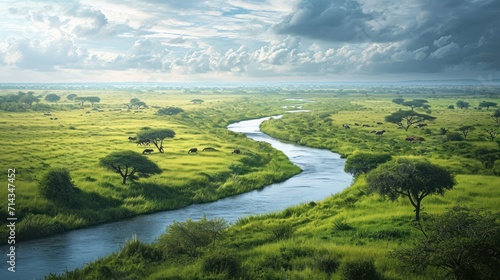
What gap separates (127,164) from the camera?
4938cm

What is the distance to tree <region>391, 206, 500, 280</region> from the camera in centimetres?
1900

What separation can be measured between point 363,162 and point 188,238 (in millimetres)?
37726

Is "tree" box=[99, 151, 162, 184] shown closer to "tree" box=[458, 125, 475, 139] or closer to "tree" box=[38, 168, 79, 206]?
"tree" box=[38, 168, 79, 206]

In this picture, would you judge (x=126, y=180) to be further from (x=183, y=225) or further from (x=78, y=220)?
(x=183, y=225)

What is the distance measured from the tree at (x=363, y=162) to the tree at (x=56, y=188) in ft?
129

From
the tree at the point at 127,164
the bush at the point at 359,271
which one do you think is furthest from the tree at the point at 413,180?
the tree at the point at 127,164

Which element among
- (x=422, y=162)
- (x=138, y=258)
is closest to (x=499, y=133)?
(x=422, y=162)

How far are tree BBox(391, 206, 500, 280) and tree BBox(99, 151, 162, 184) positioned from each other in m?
35.9

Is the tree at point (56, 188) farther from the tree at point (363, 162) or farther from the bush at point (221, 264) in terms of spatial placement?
the tree at point (363, 162)

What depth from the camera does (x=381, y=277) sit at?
22781mm

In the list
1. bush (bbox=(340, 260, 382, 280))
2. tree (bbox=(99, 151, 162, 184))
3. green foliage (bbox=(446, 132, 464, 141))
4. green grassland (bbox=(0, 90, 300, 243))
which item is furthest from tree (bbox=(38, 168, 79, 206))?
green foliage (bbox=(446, 132, 464, 141))

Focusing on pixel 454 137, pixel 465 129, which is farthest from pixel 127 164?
pixel 465 129

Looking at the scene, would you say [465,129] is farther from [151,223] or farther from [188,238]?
[188,238]

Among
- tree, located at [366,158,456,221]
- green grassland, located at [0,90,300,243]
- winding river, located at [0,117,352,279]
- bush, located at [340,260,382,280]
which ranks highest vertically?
tree, located at [366,158,456,221]
